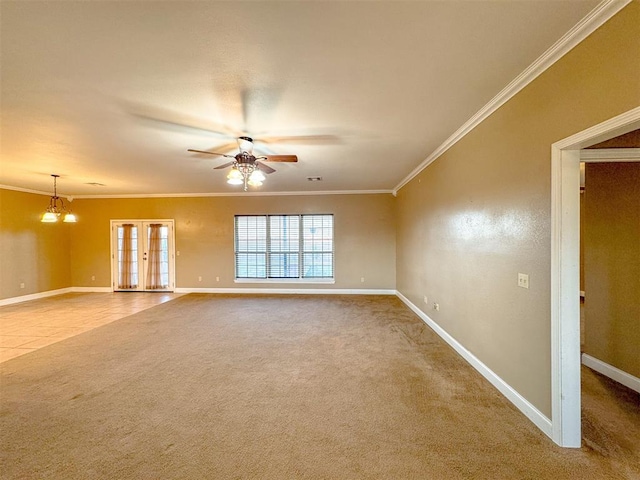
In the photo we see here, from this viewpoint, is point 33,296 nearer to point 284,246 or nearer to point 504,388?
point 284,246

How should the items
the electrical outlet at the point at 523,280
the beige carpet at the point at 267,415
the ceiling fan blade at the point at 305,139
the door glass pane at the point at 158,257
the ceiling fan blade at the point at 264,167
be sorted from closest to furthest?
the beige carpet at the point at 267,415 < the electrical outlet at the point at 523,280 < the ceiling fan blade at the point at 305,139 < the ceiling fan blade at the point at 264,167 < the door glass pane at the point at 158,257

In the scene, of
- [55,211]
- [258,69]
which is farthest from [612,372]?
[55,211]

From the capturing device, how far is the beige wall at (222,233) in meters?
7.32

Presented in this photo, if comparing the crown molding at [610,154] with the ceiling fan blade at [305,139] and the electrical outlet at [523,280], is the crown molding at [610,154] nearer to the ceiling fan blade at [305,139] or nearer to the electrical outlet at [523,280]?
the electrical outlet at [523,280]

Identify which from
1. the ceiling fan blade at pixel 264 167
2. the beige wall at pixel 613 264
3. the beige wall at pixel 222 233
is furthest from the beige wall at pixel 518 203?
the beige wall at pixel 222 233

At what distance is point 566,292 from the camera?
1.87 m

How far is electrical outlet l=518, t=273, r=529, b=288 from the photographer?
2.20m

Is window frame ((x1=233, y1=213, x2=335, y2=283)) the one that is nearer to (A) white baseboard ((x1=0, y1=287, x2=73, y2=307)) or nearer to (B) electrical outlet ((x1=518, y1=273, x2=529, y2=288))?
(A) white baseboard ((x1=0, y1=287, x2=73, y2=307))

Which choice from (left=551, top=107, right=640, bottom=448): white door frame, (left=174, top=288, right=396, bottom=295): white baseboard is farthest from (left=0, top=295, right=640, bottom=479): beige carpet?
(left=174, top=288, right=396, bottom=295): white baseboard

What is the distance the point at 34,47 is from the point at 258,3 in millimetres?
1550

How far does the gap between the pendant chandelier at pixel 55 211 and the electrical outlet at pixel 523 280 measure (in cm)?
753

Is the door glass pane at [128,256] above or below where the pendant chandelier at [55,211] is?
below

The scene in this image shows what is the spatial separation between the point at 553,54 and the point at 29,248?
10120mm

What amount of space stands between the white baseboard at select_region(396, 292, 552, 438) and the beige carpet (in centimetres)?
7
